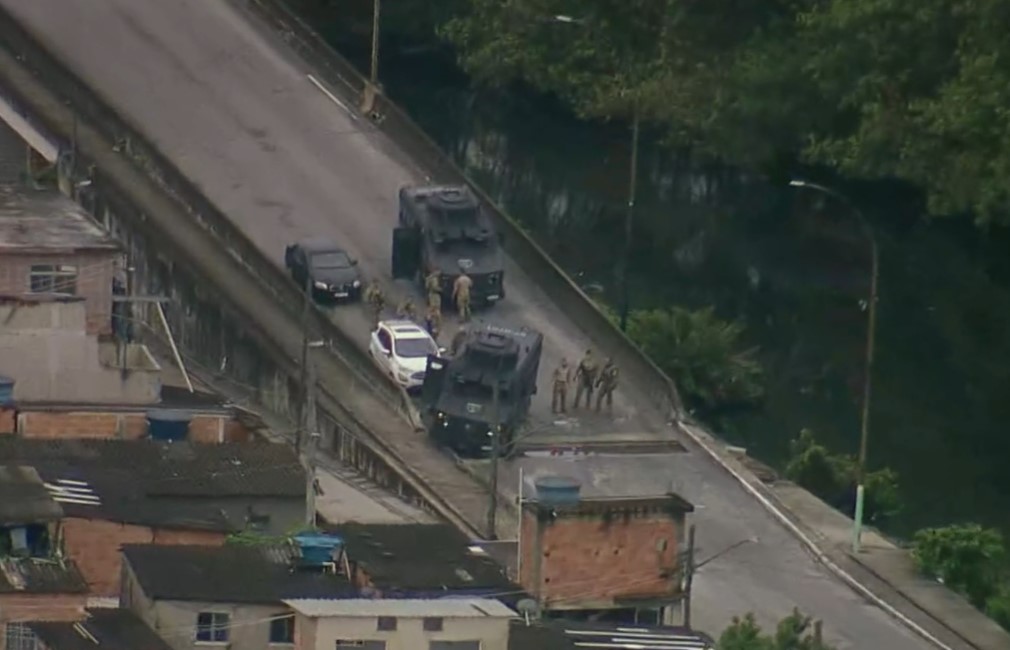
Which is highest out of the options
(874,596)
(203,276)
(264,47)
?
(264,47)

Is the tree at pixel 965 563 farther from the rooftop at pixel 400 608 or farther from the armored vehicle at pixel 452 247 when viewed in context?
the rooftop at pixel 400 608

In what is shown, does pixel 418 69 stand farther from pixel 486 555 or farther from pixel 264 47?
pixel 486 555

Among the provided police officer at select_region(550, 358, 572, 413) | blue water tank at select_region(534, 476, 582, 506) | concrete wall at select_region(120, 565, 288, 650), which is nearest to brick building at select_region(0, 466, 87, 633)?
concrete wall at select_region(120, 565, 288, 650)

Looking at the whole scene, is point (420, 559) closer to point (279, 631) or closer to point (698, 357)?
point (279, 631)

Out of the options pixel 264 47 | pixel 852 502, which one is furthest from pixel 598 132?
pixel 852 502

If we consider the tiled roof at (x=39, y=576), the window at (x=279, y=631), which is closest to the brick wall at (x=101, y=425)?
the tiled roof at (x=39, y=576)

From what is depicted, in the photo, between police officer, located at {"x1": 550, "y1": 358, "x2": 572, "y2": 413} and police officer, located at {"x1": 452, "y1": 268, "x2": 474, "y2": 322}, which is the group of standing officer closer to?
police officer, located at {"x1": 550, "y1": 358, "x2": 572, "y2": 413}

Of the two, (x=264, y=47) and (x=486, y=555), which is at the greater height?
(x=264, y=47)
